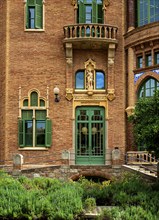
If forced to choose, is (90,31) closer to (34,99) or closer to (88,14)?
(88,14)

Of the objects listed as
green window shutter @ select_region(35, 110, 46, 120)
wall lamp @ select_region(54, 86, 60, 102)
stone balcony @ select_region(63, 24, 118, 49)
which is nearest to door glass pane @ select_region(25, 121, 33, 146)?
green window shutter @ select_region(35, 110, 46, 120)

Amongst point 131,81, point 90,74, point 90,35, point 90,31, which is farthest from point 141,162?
point 90,31

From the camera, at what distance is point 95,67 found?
2427 cm

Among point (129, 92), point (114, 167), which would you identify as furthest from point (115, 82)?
point (114, 167)

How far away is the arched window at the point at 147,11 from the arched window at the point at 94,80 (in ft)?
11.0

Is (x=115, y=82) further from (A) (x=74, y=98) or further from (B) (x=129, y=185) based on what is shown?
(B) (x=129, y=185)

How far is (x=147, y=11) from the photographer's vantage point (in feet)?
Answer: 77.7

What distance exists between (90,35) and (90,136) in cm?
522

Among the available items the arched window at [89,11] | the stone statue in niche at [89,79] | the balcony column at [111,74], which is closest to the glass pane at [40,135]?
the stone statue in niche at [89,79]

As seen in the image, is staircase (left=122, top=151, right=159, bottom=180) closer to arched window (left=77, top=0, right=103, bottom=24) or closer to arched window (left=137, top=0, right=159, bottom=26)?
arched window (left=137, top=0, right=159, bottom=26)

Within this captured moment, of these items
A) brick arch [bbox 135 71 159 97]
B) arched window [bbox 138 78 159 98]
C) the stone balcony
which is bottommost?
→ arched window [bbox 138 78 159 98]

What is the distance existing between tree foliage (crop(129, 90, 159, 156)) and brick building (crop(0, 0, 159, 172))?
6.81 meters

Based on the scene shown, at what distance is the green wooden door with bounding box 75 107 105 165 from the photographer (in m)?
23.8

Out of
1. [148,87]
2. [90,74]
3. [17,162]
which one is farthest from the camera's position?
[90,74]
